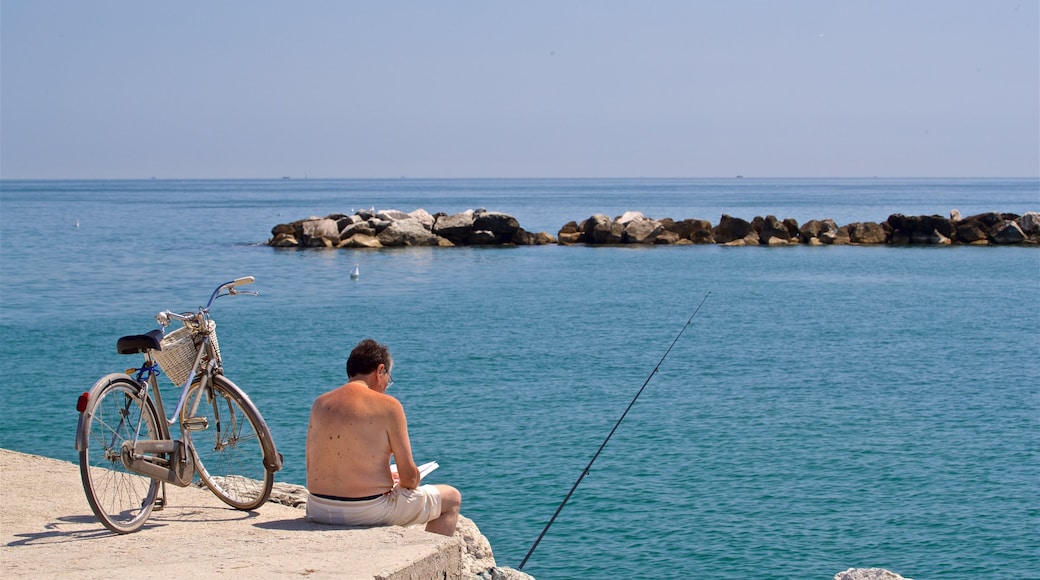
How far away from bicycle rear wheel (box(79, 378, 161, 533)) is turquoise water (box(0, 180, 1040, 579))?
445mm

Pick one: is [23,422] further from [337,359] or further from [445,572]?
[445,572]

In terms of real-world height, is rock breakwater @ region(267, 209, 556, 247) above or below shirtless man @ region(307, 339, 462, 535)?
below

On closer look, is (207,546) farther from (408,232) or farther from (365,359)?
(408,232)

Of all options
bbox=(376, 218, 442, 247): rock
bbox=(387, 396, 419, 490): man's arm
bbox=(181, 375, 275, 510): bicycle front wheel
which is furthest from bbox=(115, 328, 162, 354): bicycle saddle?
bbox=(376, 218, 442, 247): rock

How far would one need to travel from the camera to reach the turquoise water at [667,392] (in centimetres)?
948

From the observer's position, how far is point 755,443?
12.6 m

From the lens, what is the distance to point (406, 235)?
48.2 m

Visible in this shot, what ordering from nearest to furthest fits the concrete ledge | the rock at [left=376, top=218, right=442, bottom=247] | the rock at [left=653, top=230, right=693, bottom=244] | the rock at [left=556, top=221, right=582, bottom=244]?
the concrete ledge → the rock at [left=376, top=218, right=442, bottom=247] → the rock at [left=653, top=230, right=693, bottom=244] → the rock at [left=556, top=221, right=582, bottom=244]

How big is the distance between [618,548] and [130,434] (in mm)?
4843

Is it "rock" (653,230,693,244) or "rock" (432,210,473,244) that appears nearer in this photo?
"rock" (432,210,473,244)

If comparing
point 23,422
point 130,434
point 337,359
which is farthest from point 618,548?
point 337,359

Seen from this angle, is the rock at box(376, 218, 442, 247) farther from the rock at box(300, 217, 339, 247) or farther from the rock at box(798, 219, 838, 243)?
the rock at box(798, 219, 838, 243)

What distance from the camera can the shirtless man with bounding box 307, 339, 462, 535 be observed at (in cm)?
515

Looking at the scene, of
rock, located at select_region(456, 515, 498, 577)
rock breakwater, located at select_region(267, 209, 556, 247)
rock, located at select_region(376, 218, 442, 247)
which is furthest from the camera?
rock breakwater, located at select_region(267, 209, 556, 247)
